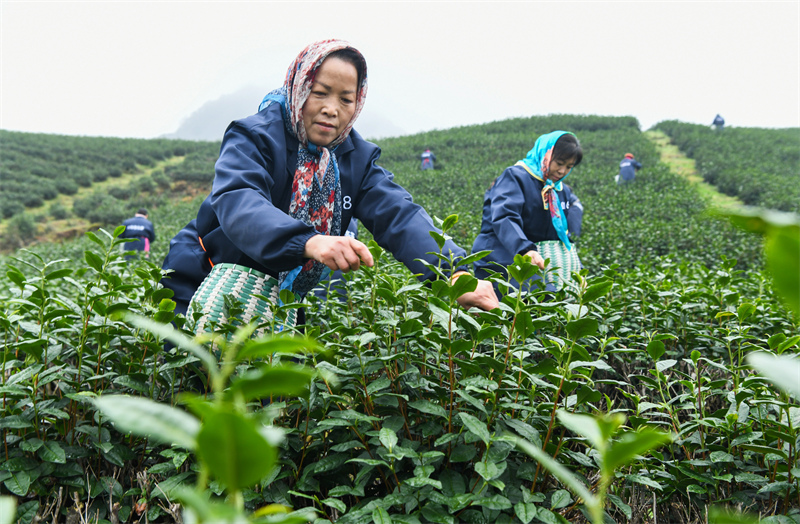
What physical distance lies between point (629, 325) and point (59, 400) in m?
2.23

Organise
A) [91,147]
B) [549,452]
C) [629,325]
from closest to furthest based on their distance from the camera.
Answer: [549,452]
[629,325]
[91,147]

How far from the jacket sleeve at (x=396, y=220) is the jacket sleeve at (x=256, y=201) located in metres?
0.40

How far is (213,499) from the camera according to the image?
3.84ft

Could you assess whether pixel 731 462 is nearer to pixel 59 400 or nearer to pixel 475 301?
pixel 475 301

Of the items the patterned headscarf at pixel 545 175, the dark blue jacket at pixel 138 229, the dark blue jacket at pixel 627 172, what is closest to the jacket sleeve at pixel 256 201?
the patterned headscarf at pixel 545 175

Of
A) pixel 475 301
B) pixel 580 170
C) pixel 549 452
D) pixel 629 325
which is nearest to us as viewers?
pixel 549 452

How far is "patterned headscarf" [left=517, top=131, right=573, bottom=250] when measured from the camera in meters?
3.78

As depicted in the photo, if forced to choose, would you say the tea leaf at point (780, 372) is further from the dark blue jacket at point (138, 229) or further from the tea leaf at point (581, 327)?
the dark blue jacket at point (138, 229)

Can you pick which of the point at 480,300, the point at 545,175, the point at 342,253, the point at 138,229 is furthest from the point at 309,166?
the point at 138,229

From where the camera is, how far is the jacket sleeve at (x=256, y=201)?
155cm

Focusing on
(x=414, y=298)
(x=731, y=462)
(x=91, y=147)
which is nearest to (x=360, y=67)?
(x=414, y=298)

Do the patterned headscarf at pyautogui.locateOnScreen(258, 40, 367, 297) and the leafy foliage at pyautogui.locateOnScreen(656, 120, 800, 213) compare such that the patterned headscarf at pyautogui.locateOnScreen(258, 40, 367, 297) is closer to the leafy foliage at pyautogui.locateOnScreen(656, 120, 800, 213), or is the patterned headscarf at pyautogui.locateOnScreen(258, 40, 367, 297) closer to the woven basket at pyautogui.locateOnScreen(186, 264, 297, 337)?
the woven basket at pyautogui.locateOnScreen(186, 264, 297, 337)

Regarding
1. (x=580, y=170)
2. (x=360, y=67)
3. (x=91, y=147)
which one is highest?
(x=360, y=67)

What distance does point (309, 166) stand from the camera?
2.07m
